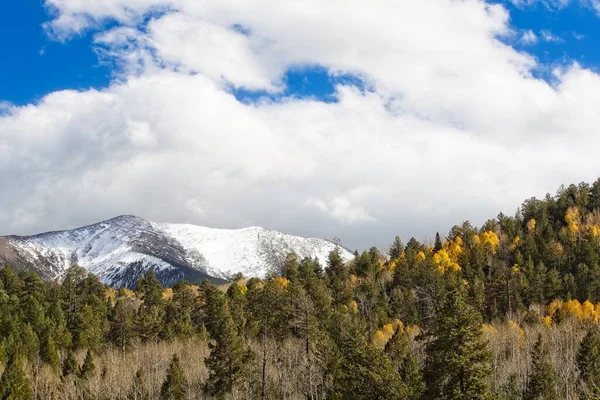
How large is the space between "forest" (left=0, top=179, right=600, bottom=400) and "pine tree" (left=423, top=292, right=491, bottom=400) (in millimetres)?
78

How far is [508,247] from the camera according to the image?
142875 mm

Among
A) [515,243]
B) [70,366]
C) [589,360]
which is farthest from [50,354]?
[515,243]

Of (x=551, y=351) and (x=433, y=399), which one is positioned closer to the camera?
(x=433, y=399)

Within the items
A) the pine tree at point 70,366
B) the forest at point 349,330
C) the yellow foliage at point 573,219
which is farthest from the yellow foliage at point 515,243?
the pine tree at point 70,366

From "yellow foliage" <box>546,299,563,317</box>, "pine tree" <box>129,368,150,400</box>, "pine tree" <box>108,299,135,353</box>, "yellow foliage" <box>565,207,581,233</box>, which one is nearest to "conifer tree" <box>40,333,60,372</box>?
"pine tree" <box>129,368,150,400</box>

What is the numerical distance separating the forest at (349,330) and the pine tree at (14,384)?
0.11 metres

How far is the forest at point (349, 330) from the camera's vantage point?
39.6m

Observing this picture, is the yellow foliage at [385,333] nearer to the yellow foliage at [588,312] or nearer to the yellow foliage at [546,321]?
the yellow foliage at [546,321]

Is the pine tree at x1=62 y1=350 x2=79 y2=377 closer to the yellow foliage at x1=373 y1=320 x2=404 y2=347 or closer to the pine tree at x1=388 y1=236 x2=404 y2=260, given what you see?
the yellow foliage at x1=373 y1=320 x2=404 y2=347

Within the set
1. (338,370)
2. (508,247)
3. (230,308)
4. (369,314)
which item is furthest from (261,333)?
(508,247)

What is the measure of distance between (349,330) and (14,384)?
32.9 metres

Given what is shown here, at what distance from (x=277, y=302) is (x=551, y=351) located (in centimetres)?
3989

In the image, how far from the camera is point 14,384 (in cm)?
5653

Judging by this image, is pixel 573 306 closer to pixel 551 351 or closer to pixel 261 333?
pixel 551 351
